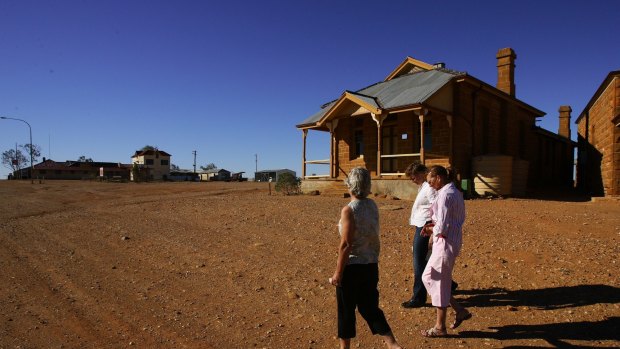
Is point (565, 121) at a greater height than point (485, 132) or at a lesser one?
greater

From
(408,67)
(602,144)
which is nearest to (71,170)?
(408,67)

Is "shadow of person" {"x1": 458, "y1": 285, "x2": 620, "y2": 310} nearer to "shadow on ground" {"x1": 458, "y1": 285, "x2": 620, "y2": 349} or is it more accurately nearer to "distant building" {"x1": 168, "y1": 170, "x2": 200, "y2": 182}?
"shadow on ground" {"x1": 458, "y1": 285, "x2": 620, "y2": 349}

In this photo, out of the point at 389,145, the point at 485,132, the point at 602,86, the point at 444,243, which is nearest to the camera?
the point at 444,243

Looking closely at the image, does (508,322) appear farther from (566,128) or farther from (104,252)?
(566,128)

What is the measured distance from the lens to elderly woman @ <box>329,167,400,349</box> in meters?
3.09

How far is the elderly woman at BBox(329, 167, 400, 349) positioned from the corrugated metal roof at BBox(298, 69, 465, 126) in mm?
11240

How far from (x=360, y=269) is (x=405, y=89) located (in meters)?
14.6

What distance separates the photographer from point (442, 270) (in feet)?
12.0

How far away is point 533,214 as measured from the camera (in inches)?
358

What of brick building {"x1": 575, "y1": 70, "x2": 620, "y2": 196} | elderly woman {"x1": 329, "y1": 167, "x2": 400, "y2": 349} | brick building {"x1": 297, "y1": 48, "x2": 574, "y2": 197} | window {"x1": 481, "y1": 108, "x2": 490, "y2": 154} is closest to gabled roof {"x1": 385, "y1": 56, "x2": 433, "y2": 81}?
brick building {"x1": 297, "y1": 48, "x2": 574, "y2": 197}

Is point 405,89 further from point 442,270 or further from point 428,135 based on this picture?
point 442,270

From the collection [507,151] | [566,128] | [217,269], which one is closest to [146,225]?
[217,269]

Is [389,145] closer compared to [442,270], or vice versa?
[442,270]

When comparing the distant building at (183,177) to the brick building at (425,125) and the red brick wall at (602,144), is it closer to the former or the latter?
the brick building at (425,125)
